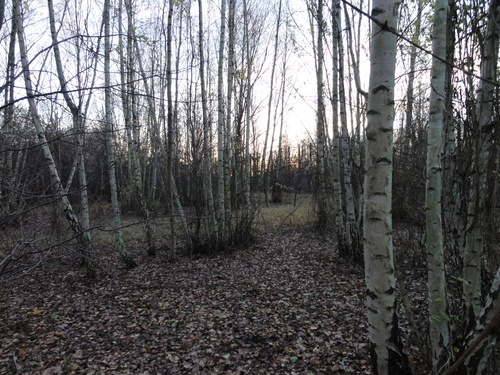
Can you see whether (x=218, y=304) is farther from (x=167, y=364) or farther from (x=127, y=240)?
(x=127, y=240)

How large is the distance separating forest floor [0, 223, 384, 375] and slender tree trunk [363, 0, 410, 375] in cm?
96

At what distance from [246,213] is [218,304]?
135 inches

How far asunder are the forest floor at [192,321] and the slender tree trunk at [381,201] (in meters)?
0.96

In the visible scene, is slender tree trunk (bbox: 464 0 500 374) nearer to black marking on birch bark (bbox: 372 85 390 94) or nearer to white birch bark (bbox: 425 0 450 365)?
white birch bark (bbox: 425 0 450 365)

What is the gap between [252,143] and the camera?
11398 millimetres

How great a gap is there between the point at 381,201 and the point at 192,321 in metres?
3.05

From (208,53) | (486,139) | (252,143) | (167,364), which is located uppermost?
(208,53)

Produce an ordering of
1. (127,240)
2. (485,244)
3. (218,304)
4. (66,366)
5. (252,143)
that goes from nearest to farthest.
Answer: (485,244)
(66,366)
(218,304)
(127,240)
(252,143)

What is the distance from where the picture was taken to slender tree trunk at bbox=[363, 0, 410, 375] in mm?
1694

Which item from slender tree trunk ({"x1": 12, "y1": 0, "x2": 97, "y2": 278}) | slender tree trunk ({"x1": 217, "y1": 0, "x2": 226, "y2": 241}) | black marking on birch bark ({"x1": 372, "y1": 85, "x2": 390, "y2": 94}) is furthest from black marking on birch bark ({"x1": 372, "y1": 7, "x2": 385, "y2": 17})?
slender tree trunk ({"x1": 217, "y1": 0, "x2": 226, "y2": 241})

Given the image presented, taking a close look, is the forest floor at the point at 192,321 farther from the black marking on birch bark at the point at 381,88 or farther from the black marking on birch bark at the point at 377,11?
the black marking on birch bark at the point at 377,11

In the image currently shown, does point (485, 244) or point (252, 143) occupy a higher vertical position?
point (252, 143)

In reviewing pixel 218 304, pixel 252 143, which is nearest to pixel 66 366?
pixel 218 304

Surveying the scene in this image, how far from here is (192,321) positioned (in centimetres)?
379
